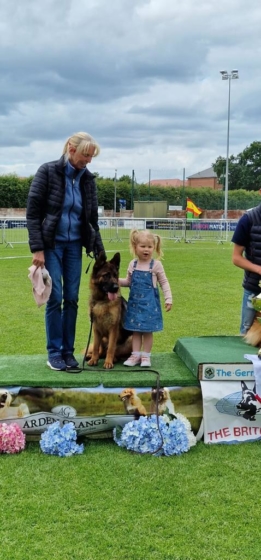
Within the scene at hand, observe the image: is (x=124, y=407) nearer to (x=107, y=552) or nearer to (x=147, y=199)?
(x=107, y=552)

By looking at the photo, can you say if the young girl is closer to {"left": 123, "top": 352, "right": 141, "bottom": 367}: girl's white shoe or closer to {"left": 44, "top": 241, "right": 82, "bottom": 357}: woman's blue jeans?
{"left": 123, "top": 352, "right": 141, "bottom": 367}: girl's white shoe

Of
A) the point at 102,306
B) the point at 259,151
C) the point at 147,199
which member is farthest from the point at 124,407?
the point at 259,151

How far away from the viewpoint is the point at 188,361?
4086 mm

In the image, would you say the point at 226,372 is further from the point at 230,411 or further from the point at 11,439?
the point at 11,439

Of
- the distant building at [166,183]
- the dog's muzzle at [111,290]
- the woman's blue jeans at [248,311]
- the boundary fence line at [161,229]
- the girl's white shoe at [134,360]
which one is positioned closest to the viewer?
the dog's muzzle at [111,290]

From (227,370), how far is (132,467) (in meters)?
1.01

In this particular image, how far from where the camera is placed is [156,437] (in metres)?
3.54

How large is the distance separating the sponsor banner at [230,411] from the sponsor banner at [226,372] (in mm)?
40

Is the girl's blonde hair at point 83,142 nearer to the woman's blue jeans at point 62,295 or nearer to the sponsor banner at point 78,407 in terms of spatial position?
the woman's blue jeans at point 62,295

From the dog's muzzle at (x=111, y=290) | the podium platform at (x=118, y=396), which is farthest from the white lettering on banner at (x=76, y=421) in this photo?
the dog's muzzle at (x=111, y=290)

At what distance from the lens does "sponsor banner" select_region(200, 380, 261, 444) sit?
3.77 m

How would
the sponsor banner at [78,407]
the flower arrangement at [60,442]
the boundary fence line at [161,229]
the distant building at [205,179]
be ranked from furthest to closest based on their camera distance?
the distant building at [205,179] → the boundary fence line at [161,229] → the sponsor banner at [78,407] → the flower arrangement at [60,442]

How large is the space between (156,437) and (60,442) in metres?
0.67

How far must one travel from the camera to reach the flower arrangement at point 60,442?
3484mm
